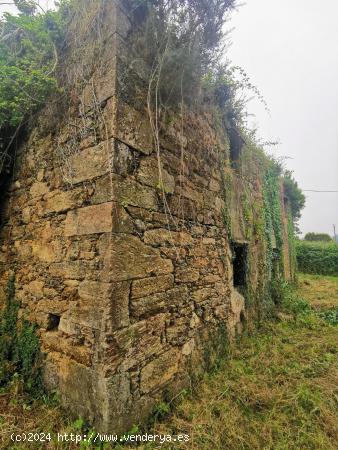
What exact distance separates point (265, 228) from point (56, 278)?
195 inches

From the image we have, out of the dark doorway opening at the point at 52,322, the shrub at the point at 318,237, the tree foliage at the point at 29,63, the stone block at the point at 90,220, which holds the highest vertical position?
the tree foliage at the point at 29,63

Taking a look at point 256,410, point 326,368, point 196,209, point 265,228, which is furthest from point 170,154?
point 265,228

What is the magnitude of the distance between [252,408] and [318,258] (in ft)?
51.7

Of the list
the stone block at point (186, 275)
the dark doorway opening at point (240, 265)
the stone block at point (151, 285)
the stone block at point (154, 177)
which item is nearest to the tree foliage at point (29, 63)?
the stone block at point (154, 177)

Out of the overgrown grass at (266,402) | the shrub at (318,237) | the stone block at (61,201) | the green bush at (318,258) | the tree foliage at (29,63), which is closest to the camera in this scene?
the overgrown grass at (266,402)

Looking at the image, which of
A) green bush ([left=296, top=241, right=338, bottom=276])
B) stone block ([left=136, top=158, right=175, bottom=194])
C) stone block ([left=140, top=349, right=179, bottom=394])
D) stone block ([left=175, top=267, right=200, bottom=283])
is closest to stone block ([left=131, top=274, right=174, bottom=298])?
stone block ([left=175, top=267, right=200, bottom=283])

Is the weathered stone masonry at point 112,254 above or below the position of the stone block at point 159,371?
above

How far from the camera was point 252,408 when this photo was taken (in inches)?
108

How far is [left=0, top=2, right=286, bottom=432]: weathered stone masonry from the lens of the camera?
2211 millimetres

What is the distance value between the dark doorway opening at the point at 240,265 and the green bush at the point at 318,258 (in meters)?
13.4

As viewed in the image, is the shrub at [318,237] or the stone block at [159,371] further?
the shrub at [318,237]

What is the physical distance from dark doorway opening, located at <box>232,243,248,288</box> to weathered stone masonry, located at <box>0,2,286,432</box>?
1.62 meters

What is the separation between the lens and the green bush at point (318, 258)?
15684 mm

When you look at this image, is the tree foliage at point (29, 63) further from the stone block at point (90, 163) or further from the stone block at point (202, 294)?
the stone block at point (202, 294)
